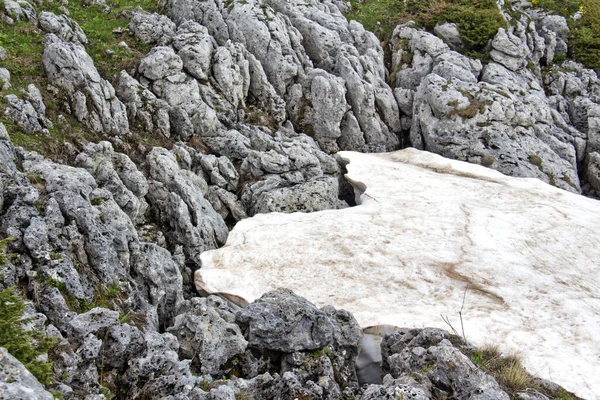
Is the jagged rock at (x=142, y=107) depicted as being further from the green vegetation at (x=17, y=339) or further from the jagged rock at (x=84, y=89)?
the green vegetation at (x=17, y=339)

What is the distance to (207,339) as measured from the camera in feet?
37.9

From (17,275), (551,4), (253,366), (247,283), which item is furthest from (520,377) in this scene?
(551,4)

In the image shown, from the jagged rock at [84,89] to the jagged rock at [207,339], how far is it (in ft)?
43.0

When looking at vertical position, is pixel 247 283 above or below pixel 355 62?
below

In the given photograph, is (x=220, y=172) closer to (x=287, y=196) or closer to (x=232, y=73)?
(x=287, y=196)

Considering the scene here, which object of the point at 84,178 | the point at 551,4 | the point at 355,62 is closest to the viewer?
the point at 84,178

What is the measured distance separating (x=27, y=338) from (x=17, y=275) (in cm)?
461

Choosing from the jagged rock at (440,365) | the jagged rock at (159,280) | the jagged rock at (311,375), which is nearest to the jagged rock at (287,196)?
the jagged rock at (159,280)

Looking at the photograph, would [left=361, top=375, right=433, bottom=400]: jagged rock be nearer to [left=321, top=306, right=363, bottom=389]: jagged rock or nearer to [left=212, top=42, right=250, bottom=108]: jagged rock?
[left=321, top=306, right=363, bottom=389]: jagged rock

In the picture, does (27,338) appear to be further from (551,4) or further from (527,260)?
(551,4)

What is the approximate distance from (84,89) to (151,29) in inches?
334

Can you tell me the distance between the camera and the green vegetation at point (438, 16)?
36000 millimetres

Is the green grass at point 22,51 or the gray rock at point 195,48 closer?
the green grass at point 22,51

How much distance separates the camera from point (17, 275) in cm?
1148
